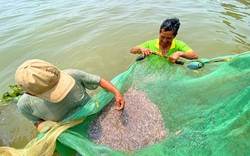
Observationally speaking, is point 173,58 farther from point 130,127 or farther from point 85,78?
point 85,78

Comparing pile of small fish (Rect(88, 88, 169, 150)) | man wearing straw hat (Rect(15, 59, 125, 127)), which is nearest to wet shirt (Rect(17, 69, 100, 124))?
man wearing straw hat (Rect(15, 59, 125, 127))

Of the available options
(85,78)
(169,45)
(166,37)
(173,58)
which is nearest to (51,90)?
(85,78)

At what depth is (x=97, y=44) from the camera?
5914 millimetres

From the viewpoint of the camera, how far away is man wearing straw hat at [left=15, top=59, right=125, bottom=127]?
1875 millimetres

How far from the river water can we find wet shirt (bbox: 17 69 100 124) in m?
1.32

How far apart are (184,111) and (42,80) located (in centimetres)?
162

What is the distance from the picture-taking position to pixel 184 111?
2434mm

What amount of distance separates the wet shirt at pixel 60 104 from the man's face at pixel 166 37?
1.37m

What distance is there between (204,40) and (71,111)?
4.41 metres

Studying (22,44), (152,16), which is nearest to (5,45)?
(22,44)

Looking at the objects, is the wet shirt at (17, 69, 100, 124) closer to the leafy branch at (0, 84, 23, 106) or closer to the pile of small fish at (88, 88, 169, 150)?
the pile of small fish at (88, 88, 169, 150)

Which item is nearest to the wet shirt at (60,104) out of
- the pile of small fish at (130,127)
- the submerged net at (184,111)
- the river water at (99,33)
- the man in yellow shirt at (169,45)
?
the submerged net at (184,111)

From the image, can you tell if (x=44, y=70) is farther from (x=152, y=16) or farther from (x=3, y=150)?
(x=152, y=16)

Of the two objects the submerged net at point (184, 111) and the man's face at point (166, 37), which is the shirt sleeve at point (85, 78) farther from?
the man's face at point (166, 37)
